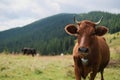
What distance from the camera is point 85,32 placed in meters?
11.0

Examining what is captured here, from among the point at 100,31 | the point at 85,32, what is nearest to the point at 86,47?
the point at 85,32

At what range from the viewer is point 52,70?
1808cm

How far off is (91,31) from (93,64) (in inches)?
50.1

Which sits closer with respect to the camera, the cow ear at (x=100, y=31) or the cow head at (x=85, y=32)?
the cow head at (x=85, y=32)

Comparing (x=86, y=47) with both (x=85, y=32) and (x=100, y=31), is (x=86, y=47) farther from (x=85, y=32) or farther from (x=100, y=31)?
(x=100, y=31)

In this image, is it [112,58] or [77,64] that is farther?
[112,58]

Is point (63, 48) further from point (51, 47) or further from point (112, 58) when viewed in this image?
point (112, 58)

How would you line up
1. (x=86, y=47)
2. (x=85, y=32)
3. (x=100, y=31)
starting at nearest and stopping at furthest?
(x=86, y=47) → (x=85, y=32) → (x=100, y=31)

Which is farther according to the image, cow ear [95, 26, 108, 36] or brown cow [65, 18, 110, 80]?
cow ear [95, 26, 108, 36]

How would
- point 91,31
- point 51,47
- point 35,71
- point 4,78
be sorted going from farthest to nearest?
point 51,47, point 35,71, point 4,78, point 91,31

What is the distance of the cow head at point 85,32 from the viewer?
35.0 feet

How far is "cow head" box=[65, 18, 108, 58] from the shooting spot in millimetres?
10661

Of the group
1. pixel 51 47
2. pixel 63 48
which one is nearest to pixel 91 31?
pixel 63 48

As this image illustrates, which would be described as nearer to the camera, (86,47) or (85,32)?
(86,47)
